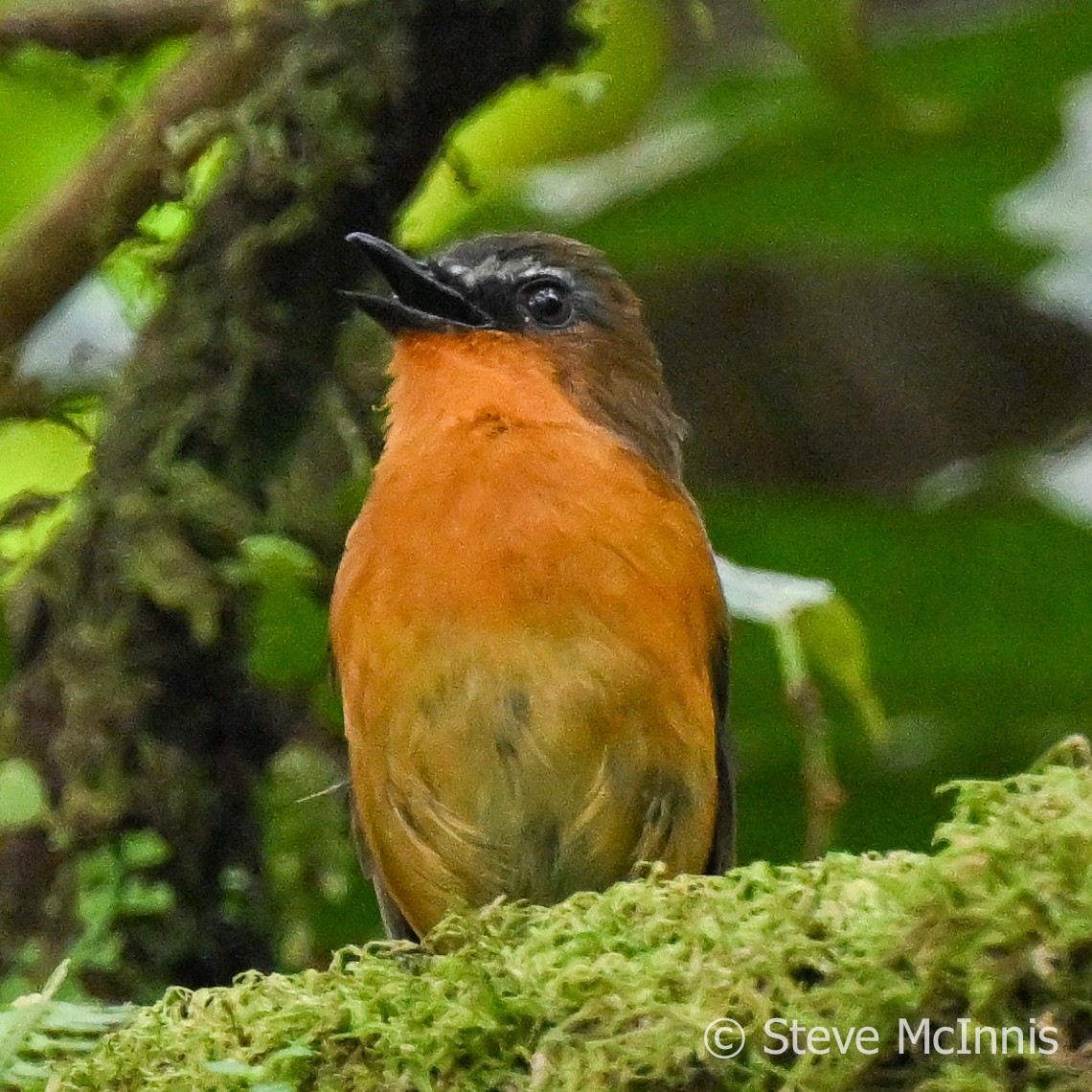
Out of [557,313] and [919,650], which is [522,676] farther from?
[919,650]

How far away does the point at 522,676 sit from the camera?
287cm

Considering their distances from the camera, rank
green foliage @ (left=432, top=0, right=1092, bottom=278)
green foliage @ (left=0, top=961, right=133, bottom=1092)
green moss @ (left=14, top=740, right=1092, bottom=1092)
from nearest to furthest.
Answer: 1. green moss @ (left=14, top=740, right=1092, bottom=1092)
2. green foliage @ (left=0, top=961, right=133, bottom=1092)
3. green foliage @ (left=432, top=0, right=1092, bottom=278)

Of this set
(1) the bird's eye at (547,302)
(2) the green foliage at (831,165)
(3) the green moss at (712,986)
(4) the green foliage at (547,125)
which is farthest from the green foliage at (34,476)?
(3) the green moss at (712,986)

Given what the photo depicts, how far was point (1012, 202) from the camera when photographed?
14.8 ft

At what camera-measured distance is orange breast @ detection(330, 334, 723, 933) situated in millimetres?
2889

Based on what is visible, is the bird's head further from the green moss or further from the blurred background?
the green moss

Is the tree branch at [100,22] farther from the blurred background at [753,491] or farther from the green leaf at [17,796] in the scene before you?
the green leaf at [17,796]

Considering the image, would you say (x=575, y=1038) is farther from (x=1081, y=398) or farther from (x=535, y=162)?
(x=1081, y=398)

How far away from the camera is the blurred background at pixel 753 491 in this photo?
3369mm

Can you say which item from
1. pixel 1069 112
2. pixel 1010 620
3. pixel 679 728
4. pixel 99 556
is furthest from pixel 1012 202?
pixel 99 556

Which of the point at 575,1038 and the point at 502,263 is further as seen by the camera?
the point at 502,263

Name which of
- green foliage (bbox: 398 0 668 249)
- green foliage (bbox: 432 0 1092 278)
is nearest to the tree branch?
green foliage (bbox: 398 0 668 249)

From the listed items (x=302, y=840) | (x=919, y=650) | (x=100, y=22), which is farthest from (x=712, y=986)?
(x=100, y=22)

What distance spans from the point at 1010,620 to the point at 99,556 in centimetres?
190
